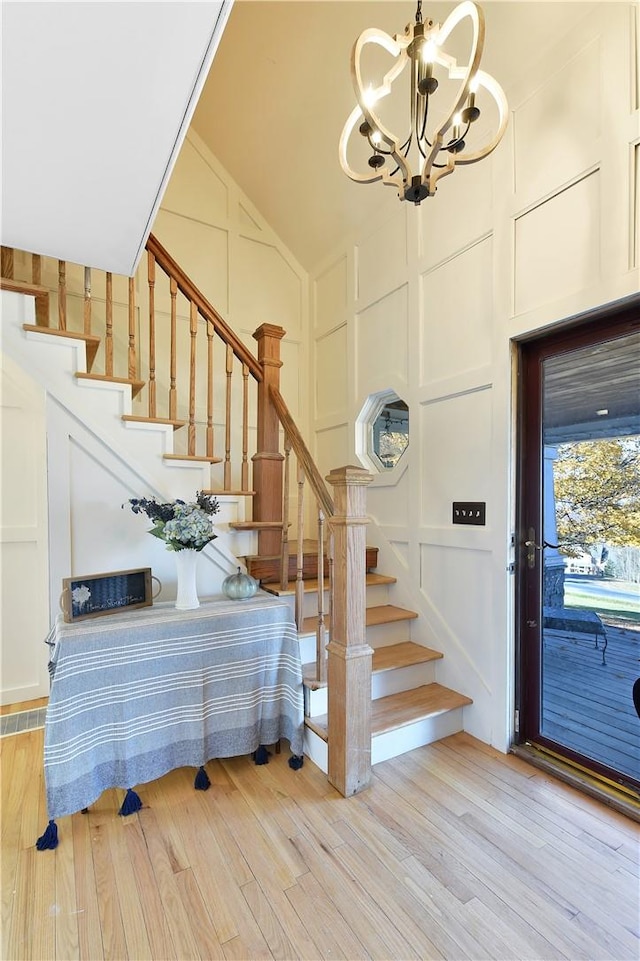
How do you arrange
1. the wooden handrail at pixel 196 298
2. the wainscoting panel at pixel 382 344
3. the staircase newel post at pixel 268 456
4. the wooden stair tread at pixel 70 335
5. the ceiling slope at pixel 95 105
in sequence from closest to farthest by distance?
the ceiling slope at pixel 95 105, the wooden stair tread at pixel 70 335, the wooden handrail at pixel 196 298, the staircase newel post at pixel 268 456, the wainscoting panel at pixel 382 344

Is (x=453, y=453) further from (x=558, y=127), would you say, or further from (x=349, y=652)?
(x=558, y=127)

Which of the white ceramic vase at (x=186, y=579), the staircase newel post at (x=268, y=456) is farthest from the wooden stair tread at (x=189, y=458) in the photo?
the white ceramic vase at (x=186, y=579)


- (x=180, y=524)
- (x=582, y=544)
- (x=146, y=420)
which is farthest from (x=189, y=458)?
(x=582, y=544)

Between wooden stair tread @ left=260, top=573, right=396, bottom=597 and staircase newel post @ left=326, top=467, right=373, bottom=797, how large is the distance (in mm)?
543

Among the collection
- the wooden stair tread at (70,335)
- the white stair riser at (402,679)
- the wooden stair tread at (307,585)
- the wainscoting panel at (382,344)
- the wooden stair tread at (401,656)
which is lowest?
the white stair riser at (402,679)

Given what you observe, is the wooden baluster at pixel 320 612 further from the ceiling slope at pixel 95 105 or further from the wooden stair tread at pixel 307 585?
the ceiling slope at pixel 95 105

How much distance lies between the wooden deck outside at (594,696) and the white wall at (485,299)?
193 mm

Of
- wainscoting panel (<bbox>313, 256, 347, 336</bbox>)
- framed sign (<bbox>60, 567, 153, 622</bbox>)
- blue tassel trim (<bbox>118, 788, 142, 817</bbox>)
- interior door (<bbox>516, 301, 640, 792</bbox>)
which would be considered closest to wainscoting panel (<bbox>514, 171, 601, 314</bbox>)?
interior door (<bbox>516, 301, 640, 792</bbox>)

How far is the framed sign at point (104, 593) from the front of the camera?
1.81 meters

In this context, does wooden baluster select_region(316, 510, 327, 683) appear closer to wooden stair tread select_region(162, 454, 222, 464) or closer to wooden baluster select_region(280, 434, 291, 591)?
wooden baluster select_region(280, 434, 291, 591)

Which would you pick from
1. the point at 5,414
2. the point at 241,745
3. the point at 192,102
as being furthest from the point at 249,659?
the point at 192,102

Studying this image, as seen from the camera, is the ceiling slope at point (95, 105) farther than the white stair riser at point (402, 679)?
No

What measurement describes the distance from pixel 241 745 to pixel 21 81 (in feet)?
8.04

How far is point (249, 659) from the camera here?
1.99 metres
